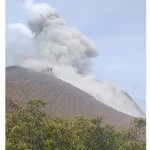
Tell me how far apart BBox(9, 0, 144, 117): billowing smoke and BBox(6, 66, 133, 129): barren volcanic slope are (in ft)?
0.40

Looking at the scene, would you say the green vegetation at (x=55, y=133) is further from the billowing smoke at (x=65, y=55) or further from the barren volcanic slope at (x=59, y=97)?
the billowing smoke at (x=65, y=55)

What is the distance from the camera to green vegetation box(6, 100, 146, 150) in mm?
4902

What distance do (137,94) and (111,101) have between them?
1.35m

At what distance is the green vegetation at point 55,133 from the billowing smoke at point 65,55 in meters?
0.48

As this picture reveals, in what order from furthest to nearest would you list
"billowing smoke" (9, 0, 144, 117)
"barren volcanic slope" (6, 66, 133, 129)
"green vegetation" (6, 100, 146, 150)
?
"barren volcanic slope" (6, 66, 133, 129), "billowing smoke" (9, 0, 144, 117), "green vegetation" (6, 100, 146, 150)

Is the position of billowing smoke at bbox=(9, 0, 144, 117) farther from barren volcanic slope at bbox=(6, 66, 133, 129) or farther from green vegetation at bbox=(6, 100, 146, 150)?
green vegetation at bbox=(6, 100, 146, 150)

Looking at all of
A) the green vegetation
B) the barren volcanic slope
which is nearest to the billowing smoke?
the barren volcanic slope

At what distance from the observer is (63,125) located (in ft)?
16.5

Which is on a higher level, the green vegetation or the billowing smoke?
the billowing smoke

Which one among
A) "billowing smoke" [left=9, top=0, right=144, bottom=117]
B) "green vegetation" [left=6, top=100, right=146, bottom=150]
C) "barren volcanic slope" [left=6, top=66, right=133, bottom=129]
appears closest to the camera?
"green vegetation" [left=6, top=100, right=146, bottom=150]

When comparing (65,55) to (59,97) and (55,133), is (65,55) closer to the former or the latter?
(59,97)

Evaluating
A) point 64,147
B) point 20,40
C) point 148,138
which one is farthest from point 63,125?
point 148,138

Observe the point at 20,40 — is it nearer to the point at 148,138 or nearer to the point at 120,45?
the point at 120,45

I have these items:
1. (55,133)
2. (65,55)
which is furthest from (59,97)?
(55,133)
